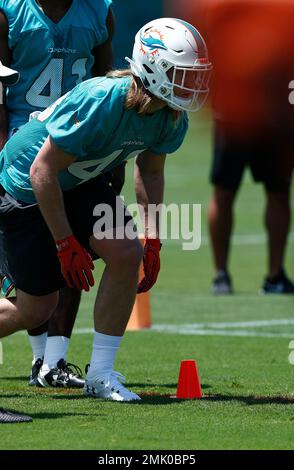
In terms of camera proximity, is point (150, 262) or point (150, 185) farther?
point (150, 185)

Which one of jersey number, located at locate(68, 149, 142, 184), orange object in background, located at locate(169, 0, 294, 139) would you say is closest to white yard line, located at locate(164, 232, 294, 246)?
orange object in background, located at locate(169, 0, 294, 139)

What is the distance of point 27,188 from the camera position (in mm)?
6531

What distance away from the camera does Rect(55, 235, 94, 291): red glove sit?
626 cm

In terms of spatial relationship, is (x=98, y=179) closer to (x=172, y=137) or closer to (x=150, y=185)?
(x=150, y=185)

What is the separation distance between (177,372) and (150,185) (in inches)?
55.9

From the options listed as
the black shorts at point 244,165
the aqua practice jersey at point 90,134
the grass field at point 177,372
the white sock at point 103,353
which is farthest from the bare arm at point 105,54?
the black shorts at point 244,165

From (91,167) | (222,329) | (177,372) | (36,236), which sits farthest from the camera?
(222,329)

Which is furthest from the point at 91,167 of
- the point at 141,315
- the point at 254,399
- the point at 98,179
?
the point at 141,315

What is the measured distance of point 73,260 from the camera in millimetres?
6270

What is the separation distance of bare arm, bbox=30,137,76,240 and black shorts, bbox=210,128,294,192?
6.23 metres

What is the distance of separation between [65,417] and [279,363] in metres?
2.44

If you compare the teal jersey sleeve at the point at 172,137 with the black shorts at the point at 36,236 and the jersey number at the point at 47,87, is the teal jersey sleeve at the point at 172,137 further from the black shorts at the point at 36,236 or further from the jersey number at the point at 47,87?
the jersey number at the point at 47,87
